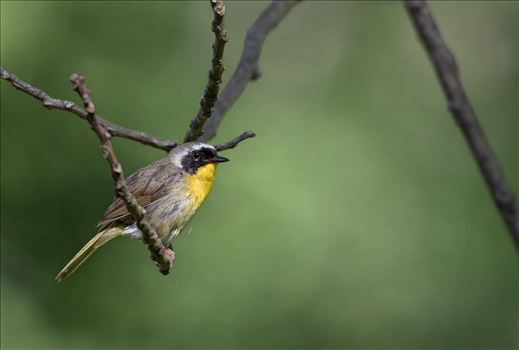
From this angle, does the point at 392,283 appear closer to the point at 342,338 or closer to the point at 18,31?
the point at 342,338

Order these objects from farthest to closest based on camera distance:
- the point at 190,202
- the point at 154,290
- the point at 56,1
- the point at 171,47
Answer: the point at 171,47, the point at 56,1, the point at 154,290, the point at 190,202

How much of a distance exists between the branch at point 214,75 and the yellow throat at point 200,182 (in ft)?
2.93

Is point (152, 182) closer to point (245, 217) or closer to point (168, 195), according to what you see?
point (168, 195)

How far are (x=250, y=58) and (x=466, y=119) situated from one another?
2.61 meters

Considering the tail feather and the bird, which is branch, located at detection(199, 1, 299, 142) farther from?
the tail feather

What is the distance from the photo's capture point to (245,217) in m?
6.70

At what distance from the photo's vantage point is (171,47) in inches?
294

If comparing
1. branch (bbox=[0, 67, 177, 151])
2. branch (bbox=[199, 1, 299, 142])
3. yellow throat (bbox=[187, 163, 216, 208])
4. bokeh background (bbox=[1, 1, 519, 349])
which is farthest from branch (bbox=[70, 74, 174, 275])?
bokeh background (bbox=[1, 1, 519, 349])

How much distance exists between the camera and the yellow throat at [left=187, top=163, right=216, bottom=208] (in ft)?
17.1

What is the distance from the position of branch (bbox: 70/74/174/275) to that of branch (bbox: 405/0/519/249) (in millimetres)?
912

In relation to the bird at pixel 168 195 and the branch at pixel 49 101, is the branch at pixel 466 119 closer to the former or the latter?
the branch at pixel 49 101

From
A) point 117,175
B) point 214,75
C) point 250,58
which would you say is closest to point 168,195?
point 250,58

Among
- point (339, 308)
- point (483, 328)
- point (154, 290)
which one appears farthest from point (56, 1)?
point (483, 328)

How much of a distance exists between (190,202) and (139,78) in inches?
84.6
